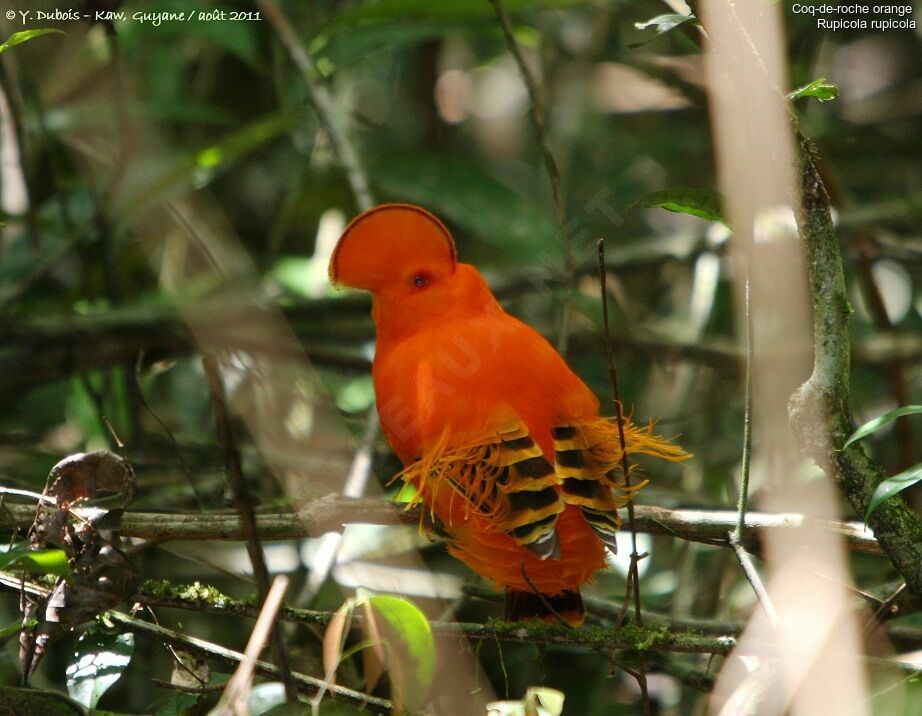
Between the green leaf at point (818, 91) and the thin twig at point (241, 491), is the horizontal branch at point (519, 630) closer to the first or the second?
the thin twig at point (241, 491)

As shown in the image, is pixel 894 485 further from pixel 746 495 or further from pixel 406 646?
pixel 406 646

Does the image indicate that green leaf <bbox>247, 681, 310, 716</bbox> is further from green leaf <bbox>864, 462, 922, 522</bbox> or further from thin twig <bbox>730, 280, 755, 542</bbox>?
green leaf <bbox>864, 462, 922, 522</bbox>

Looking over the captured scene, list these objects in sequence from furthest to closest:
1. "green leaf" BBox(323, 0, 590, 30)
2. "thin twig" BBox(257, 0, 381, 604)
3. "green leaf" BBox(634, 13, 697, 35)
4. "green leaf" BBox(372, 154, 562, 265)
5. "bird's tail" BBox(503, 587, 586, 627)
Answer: "green leaf" BBox(372, 154, 562, 265), "green leaf" BBox(323, 0, 590, 30), "thin twig" BBox(257, 0, 381, 604), "bird's tail" BBox(503, 587, 586, 627), "green leaf" BBox(634, 13, 697, 35)

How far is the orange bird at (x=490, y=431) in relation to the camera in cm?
200

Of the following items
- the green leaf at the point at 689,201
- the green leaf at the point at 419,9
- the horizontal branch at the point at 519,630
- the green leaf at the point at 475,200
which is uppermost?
the green leaf at the point at 419,9

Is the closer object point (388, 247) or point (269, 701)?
point (269, 701)

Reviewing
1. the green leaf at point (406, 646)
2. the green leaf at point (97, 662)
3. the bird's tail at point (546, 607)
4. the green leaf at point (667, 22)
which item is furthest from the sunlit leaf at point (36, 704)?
the green leaf at point (667, 22)

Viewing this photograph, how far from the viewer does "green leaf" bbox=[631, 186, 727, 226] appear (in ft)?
6.31

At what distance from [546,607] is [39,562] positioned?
101 centimetres

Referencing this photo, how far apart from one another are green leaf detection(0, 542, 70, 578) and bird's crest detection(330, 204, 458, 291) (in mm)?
925

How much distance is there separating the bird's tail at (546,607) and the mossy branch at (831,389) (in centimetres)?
60

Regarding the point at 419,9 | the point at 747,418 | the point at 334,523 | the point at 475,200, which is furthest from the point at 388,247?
the point at 475,200

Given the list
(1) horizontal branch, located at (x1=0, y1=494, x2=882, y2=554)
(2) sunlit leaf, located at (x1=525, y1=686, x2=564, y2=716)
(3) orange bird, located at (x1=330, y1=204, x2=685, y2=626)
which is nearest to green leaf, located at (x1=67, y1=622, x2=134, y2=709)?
(1) horizontal branch, located at (x1=0, y1=494, x2=882, y2=554)

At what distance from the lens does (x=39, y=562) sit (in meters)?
1.70
